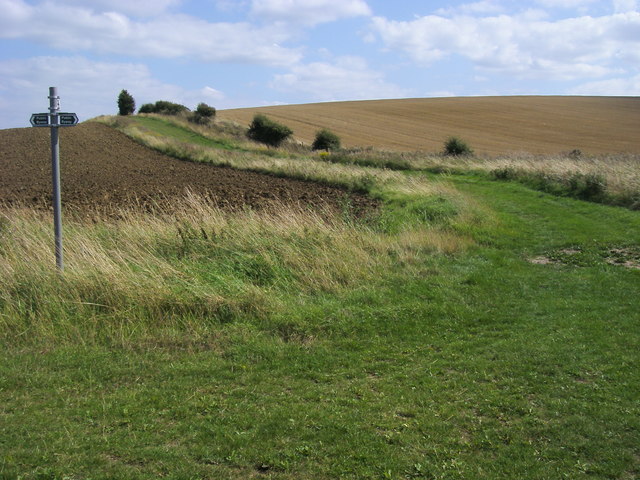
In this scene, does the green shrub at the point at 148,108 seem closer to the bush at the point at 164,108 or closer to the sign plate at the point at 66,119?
the bush at the point at 164,108

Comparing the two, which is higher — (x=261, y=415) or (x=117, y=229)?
(x=117, y=229)

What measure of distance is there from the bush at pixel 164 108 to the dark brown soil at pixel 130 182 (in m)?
35.6

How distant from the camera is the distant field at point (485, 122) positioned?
1954 inches

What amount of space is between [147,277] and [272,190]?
13649 millimetres

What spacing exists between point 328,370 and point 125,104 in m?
85.9

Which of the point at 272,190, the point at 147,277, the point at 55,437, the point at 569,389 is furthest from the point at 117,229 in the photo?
the point at 272,190

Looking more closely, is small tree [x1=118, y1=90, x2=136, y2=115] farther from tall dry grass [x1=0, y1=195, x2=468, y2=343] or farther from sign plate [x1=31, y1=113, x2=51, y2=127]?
sign plate [x1=31, y1=113, x2=51, y2=127]

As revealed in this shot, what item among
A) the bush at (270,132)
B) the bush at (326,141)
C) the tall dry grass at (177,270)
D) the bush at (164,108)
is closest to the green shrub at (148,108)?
the bush at (164,108)

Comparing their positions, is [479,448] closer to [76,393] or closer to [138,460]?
[138,460]

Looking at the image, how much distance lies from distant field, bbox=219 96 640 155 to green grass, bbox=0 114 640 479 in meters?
36.6

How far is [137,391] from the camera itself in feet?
16.8

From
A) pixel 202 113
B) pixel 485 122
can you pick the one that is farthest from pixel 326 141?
pixel 485 122

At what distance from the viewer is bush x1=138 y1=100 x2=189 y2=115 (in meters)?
75.6

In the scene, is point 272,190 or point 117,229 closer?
point 117,229
